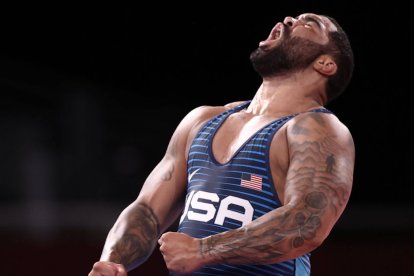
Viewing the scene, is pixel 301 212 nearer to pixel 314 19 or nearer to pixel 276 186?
pixel 276 186

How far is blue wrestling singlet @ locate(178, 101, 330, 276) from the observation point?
1828 millimetres

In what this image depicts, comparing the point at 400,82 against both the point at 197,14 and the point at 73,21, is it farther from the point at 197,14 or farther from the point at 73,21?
the point at 73,21

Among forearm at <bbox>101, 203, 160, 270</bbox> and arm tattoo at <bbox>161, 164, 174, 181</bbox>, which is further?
arm tattoo at <bbox>161, 164, 174, 181</bbox>

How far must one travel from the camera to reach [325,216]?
67.5 inches

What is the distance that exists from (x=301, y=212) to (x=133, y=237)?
0.43 metres

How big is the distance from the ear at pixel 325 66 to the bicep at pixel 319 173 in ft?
0.74

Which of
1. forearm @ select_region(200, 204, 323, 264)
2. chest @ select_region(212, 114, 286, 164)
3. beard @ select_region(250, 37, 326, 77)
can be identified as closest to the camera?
forearm @ select_region(200, 204, 323, 264)

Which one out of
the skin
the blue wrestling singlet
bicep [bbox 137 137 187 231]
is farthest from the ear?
bicep [bbox 137 137 187 231]

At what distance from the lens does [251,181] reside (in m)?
1.85

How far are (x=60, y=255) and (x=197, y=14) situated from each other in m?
1.91

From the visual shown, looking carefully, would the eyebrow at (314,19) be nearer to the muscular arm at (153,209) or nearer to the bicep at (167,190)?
the muscular arm at (153,209)

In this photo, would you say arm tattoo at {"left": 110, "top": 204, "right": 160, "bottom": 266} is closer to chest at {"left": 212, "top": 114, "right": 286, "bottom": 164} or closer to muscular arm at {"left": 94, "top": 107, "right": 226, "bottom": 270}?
muscular arm at {"left": 94, "top": 107, "right": 226, "bottom": 270}

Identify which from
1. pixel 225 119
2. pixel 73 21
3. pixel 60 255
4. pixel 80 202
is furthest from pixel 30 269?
pixel 73 21

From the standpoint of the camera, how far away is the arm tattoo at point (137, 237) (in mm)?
1876
